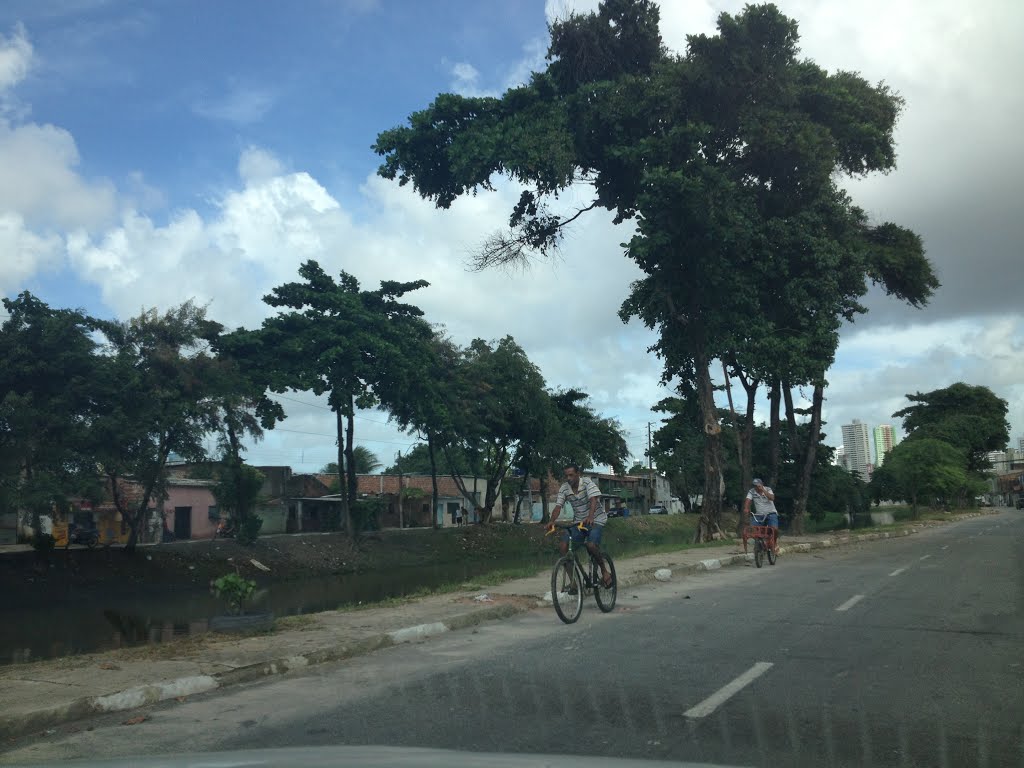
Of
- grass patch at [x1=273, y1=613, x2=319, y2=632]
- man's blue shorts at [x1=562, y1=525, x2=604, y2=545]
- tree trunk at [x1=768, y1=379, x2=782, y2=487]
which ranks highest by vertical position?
tree trunk at [x1=768, y1=379, x2=782, y2=487]

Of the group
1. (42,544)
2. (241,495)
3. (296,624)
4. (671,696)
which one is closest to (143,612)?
(42,544)

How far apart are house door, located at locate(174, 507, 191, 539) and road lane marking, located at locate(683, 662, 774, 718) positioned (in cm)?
4907

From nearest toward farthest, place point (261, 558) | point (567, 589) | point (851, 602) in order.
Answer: point (567, 589), point (851, 602), point (261, 558)

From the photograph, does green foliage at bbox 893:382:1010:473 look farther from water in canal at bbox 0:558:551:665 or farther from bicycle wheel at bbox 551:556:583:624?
bicycle wheel at bbox 551:556:583:624

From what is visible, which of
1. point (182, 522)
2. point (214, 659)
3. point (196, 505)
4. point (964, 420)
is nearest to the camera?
point (214, 659)

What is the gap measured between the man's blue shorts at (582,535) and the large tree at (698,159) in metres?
13.8

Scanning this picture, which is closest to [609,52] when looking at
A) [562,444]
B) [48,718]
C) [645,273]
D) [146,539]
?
[645,273]

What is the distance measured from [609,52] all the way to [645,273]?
6794mm

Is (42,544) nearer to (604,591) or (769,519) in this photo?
(769,519)

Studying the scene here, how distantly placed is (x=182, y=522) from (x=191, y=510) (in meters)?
0.89

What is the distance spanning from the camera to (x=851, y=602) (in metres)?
11.7

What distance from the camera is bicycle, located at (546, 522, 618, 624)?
1028 cm

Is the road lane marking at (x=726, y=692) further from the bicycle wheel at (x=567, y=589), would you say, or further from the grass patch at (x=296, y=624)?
the grass patch at (x=296, y=624)


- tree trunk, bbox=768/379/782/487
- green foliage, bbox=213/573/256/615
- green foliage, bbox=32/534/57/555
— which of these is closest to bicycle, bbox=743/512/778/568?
green foliage, bbox=213/573/256/615
